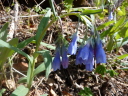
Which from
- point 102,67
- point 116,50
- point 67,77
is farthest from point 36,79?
point 116,50

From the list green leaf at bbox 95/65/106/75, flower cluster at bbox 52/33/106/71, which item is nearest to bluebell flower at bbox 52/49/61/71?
flower cluster at bbox 52/33/106/71

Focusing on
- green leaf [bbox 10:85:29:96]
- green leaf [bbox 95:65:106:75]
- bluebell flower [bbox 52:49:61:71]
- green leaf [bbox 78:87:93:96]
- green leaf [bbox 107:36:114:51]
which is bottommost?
green leaf [bbox 78:87:93:96]

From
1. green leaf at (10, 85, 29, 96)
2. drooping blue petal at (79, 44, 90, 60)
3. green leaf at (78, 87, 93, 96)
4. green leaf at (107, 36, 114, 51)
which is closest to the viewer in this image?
drooping blue petal at (79, 44, 90, 60)

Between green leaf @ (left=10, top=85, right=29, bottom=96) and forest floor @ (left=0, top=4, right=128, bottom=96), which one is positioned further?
forest floor @ (left=0, top=4, right=128, bottom=96)

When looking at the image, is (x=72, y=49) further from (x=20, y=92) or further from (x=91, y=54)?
(x=20, y=92)

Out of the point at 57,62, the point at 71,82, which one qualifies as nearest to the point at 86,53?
the point at 57,62

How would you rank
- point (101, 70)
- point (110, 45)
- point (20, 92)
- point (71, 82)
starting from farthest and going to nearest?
point (110, 45)
point (71, 82)
point (101, 70)
point (20, 92)

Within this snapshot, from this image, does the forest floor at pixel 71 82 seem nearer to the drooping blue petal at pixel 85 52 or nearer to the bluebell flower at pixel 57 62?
the bluebell flower at pixel 57 62

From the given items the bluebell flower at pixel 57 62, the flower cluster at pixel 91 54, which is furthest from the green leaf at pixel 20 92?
the flower cluster at pixel 91 54

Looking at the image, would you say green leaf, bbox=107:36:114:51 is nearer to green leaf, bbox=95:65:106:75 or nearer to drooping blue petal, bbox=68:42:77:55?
green leaf, bbox=95:65:106:75
